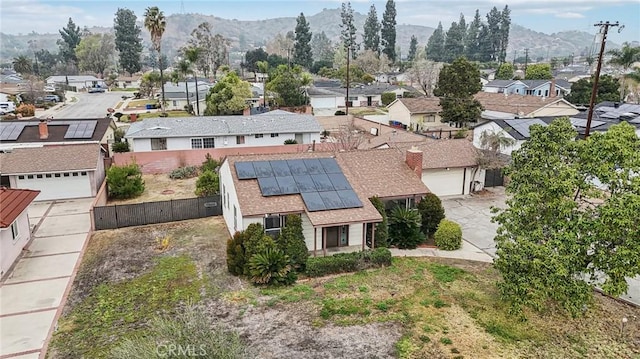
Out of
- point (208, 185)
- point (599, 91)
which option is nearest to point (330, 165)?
point (208, 185)

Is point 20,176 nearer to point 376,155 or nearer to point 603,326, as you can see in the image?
point 376,155

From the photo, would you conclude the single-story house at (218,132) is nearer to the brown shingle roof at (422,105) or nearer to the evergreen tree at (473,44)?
the brown shingle roof at (422,105)

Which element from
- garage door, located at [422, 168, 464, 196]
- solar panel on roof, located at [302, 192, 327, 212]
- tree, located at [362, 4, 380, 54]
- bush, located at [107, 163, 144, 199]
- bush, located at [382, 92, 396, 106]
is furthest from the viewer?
tree, located at [362, 4, 380, 54]

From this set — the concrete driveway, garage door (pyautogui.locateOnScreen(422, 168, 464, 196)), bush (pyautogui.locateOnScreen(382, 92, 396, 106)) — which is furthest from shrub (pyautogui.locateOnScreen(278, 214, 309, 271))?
bush (pyautogui.locateOnScreen(382, 92, 396, 106))

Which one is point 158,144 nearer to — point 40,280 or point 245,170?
point 245,170

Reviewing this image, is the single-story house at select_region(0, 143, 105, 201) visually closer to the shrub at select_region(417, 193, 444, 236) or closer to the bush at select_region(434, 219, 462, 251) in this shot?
the shrub at select_region(417, 193, 444, 236)

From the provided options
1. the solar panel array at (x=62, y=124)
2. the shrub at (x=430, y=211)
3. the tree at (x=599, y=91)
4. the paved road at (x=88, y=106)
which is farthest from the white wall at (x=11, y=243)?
the tree at (x=599, y=91)

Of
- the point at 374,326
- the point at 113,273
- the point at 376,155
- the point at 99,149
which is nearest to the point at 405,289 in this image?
the point at 374,326
